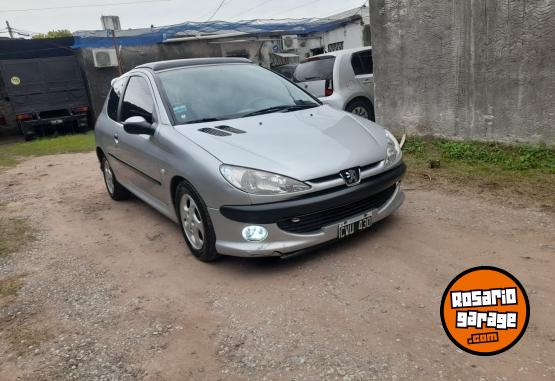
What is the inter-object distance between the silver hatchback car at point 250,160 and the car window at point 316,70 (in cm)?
360

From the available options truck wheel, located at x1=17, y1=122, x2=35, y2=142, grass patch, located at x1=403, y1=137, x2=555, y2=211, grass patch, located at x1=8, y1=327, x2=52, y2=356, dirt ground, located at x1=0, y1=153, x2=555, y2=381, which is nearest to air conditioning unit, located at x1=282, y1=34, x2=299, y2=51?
truck wheel, located at x1=17, y1=122, x2=35, y2=142

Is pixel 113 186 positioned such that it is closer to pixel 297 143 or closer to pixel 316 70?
pixel 297 143

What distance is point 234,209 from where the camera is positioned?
331cm

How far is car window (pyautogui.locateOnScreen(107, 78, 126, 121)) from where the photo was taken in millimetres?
5301

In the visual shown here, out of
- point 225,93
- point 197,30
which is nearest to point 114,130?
point 225,93

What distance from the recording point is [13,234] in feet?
17.1

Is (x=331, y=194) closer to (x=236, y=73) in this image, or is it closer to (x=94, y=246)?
(x=236, y=73)

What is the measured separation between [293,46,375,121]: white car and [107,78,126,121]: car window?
12.2 ft

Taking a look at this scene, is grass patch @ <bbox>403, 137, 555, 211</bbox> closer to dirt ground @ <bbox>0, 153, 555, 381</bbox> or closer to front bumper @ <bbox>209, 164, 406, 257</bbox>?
dirt ground @ <bbox>0, 153, 555, 381</bbox>

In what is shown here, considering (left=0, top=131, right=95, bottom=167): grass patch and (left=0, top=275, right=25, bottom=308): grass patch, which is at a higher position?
(left=0, top=131, right=95, bottom=167): grass patch

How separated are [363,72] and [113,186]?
16.2ft

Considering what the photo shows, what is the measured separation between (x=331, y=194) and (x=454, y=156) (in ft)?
11.1

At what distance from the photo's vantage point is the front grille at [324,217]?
11.0ft

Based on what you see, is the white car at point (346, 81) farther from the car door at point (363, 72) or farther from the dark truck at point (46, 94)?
the dark truck at point (46, 94)
